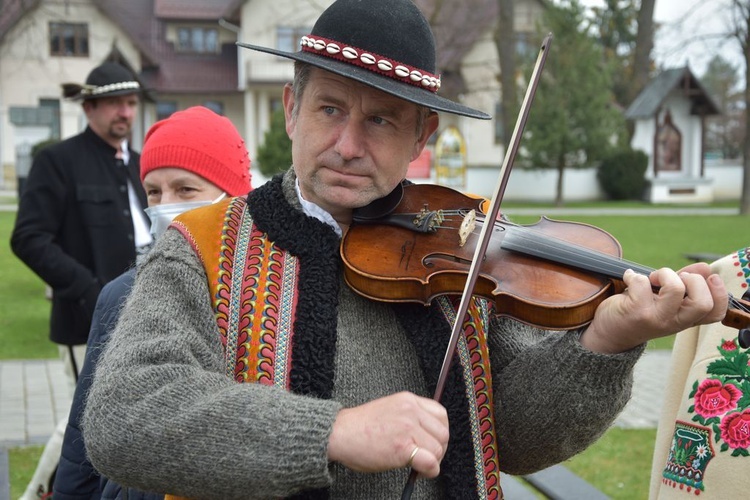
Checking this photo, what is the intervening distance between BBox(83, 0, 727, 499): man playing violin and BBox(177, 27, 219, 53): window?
107 ft

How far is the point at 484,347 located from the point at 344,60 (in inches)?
24.7

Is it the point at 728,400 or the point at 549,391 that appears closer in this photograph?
the point at 549,391

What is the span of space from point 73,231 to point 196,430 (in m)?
3.35

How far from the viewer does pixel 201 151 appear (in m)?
2.87

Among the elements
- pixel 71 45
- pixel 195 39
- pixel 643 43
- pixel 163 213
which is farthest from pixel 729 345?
pixel 195 39

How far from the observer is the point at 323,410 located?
53.4 inches

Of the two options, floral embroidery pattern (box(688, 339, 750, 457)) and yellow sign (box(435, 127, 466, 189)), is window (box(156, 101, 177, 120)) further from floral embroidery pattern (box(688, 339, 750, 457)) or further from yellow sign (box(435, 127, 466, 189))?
floral embroidery pattern (box(688, 339, 750, 457))

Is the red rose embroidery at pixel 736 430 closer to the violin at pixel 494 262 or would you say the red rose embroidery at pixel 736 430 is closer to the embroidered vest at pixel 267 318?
the violin at pixel 494 262

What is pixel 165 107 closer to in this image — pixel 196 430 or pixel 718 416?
pixel 718 416

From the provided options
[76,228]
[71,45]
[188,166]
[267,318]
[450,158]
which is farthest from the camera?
[71,45]

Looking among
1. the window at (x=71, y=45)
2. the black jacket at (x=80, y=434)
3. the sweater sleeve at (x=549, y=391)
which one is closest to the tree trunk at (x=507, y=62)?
the window at (x=71, y=45)

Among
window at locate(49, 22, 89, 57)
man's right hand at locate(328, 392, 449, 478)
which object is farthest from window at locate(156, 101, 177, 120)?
man's right hand at locate(328, 392, 449, 478)

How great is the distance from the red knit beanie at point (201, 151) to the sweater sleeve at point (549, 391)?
4.50 feet

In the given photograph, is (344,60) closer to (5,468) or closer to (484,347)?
(484,347)
